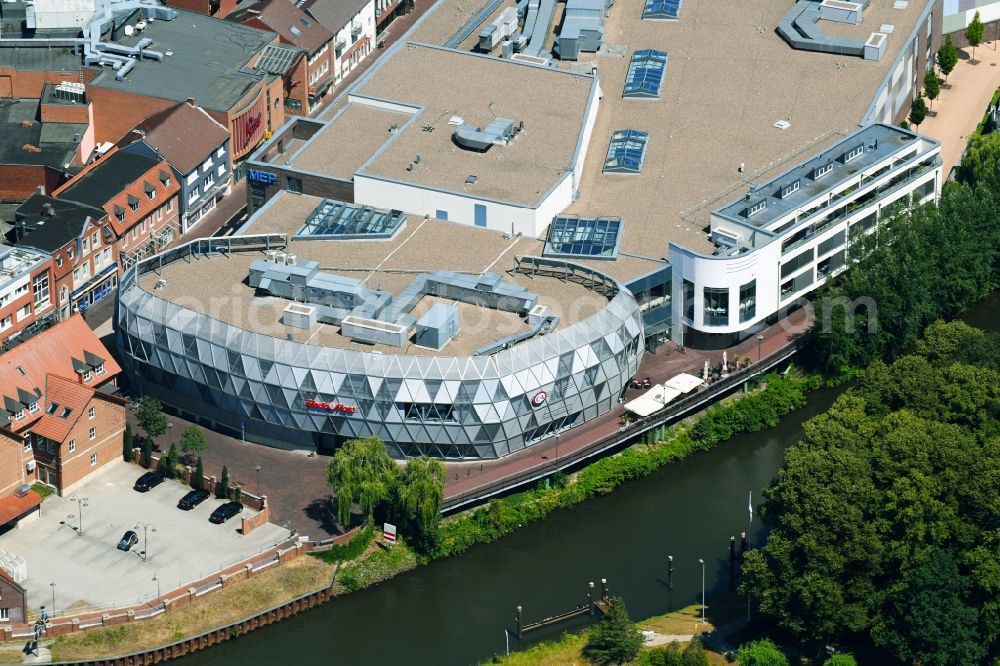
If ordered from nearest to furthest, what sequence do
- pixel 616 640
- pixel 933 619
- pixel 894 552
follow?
pixel 933 619, pixel 894 552, pixel 616 640

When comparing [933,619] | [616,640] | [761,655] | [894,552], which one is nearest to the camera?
[933,619]

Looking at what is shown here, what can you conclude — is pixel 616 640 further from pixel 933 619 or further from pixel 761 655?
pixel 933 619

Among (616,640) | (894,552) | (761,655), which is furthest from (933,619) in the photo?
(616,640)

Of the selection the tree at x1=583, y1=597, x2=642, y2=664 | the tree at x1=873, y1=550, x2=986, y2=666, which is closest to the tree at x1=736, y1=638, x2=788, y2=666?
the tree at x1=873, y1=550, x2=986, y2=666

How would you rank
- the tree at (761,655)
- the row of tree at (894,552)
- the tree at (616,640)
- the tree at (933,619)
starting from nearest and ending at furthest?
the tree at (933,619) < the row of tree at (894,552) < the tree at (761,655) < the tree at (616,640)

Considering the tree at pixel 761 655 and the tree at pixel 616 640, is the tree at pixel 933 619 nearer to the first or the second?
the tree at pixel 761 655

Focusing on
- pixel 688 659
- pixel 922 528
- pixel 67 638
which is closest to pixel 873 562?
pixel 922 528

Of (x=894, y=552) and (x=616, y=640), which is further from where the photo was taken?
(x=616, y=640)

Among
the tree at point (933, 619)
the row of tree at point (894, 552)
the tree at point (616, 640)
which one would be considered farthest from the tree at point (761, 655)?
the tree at point (616, 640)
